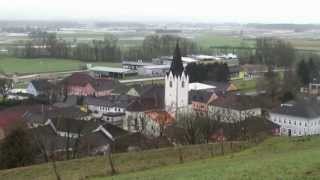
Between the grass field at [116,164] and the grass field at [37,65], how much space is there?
67.0m

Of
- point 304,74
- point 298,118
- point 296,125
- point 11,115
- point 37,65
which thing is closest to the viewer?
point 298,118

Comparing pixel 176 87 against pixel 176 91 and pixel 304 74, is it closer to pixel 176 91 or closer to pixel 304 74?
pixel 176 91

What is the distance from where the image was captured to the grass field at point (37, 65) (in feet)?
300

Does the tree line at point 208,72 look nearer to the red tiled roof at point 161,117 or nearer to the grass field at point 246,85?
the grass field at point 246,85

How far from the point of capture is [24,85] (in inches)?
2896

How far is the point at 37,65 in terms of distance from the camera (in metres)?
98.9

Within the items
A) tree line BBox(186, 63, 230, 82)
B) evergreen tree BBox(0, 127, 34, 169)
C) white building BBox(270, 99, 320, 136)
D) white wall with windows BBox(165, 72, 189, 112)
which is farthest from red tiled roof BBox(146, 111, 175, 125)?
tree line BBox(186, 63, 230, 82)

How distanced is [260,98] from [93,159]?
33125mm

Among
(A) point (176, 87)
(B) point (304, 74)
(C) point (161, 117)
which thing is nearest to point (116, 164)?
(C) point (161, 117)

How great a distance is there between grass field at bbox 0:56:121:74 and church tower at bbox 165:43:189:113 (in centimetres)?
4390

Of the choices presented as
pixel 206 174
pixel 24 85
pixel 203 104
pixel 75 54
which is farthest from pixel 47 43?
pixel 206 174

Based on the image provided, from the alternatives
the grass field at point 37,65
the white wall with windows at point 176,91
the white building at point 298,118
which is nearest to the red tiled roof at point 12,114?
the white wall with windows at point 176,91

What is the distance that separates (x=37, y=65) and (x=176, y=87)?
54473 millimetres

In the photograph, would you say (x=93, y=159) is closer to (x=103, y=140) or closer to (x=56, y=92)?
(x=103, y=140)
